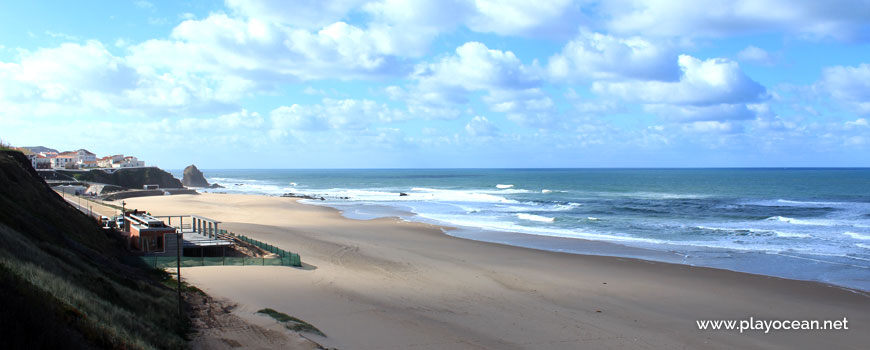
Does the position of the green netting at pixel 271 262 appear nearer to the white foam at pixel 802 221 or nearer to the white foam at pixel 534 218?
the white foam at pixel 534 218

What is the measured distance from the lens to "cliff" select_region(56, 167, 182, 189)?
76.5 metres

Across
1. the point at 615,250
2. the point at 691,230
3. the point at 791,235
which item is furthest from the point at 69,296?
the point at 791,235

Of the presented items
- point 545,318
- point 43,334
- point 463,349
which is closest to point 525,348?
point 463,349

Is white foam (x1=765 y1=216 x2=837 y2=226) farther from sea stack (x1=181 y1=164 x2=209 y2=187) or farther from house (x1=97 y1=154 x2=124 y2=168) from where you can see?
house (x1=97 y1=154 x2=124 y2=168)

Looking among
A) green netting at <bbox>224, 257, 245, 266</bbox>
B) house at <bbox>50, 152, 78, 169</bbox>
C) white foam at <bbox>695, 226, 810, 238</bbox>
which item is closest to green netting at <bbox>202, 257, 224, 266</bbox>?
green netting at <bbox>224, 257, 245, 266</bbox>

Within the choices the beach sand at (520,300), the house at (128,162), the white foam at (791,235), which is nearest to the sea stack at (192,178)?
the house at (128,162)

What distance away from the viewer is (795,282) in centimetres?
1945

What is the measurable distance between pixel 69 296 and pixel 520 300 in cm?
1200

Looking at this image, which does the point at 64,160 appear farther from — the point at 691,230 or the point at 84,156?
the point at 691,230

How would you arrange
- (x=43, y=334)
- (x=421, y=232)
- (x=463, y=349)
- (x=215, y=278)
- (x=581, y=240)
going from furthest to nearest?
(x=421, y=232) < (x=581, y=240) < (x=215, y=278) < (x=463, y=349) < (x=43, y=334)

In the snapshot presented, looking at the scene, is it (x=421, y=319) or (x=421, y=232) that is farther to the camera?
(x=421, y=232)

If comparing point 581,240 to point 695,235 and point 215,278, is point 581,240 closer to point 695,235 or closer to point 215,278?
point 695,235

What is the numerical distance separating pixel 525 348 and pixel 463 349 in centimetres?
149

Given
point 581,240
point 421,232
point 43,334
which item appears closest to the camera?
point 43,334
